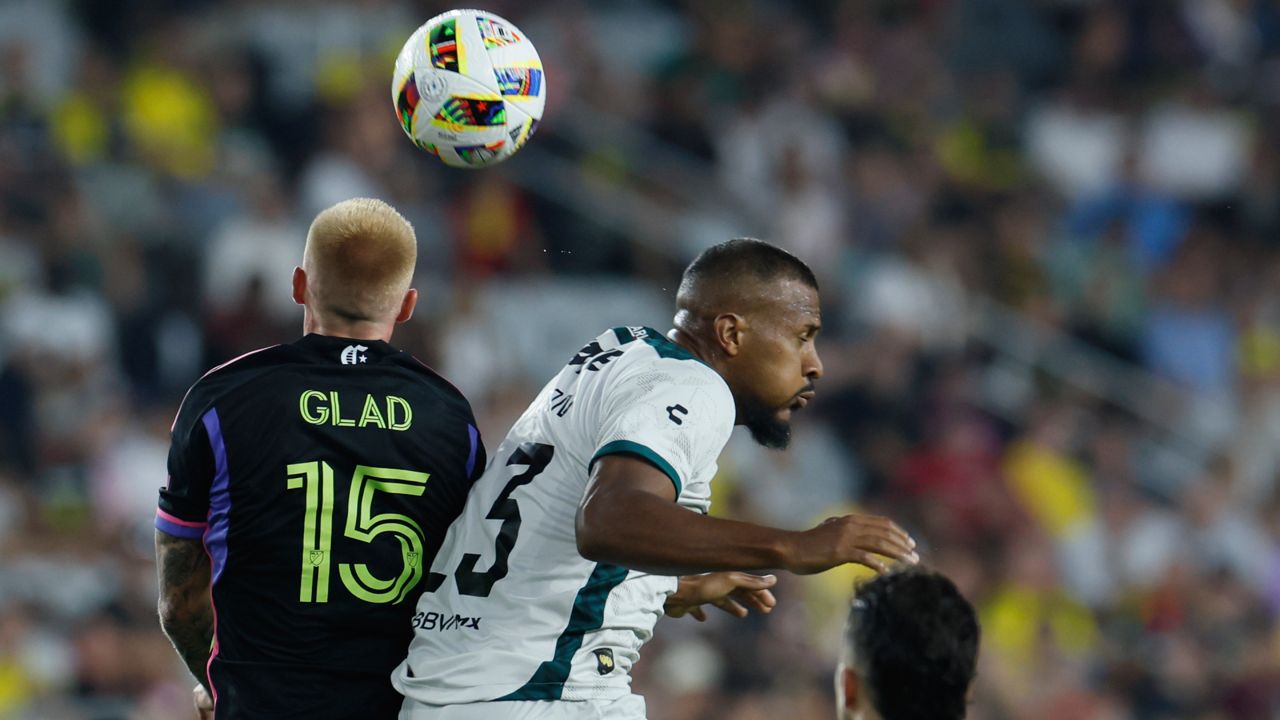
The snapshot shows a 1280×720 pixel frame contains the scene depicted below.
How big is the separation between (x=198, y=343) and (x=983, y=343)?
5.65 m

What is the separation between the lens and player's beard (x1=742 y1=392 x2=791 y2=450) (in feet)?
14.6

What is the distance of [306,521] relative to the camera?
14.2 ft

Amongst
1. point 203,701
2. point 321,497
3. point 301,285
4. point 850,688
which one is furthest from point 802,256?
point 850,688

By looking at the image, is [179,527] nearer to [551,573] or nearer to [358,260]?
[358,260]

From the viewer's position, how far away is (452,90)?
16.8ft

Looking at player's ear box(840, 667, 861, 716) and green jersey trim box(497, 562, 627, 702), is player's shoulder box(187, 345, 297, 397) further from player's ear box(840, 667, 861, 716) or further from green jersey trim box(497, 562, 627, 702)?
player's ear box(840, 667, 861, 716)

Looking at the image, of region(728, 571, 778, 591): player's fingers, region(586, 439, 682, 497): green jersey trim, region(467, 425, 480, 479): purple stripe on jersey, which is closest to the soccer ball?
region(467, 425, 480, 479): purple stripe on jersey

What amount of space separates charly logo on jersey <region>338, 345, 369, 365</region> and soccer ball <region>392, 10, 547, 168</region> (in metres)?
0.80

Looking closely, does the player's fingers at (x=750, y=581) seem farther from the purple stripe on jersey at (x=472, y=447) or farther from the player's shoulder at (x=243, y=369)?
the player's shoulder at (x=243, y=369)

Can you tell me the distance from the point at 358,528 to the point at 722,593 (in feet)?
3.91

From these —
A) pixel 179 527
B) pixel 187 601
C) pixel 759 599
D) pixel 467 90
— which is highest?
pixel 467 90

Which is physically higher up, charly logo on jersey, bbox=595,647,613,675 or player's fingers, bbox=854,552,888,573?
player's fingers, bbox=854,552,888,573

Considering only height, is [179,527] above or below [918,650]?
below

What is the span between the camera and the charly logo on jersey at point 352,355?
14.8ft
